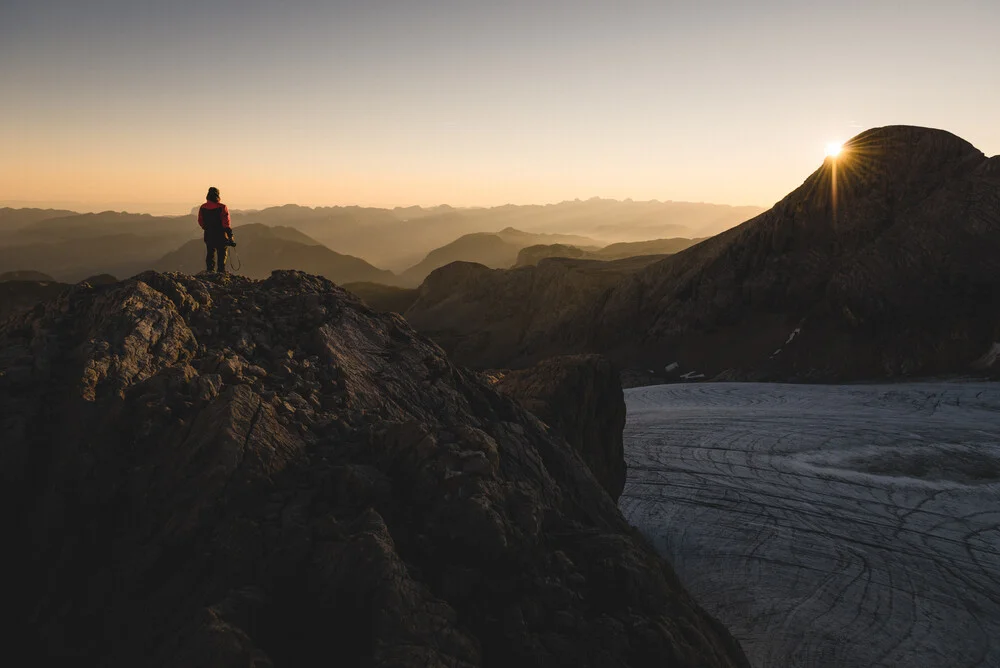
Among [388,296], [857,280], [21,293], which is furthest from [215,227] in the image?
[388,296]

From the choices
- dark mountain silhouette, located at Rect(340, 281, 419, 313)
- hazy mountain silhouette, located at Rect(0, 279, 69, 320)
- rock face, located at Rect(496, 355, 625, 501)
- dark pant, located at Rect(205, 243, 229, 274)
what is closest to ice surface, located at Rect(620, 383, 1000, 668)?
rock face, located at Rect(496, 355, 625, 501)

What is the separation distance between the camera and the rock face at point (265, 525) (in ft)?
14.0

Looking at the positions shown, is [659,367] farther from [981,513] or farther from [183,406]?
[183,406]

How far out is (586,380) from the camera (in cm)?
1253

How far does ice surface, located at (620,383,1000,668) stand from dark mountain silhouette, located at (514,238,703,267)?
285 ft

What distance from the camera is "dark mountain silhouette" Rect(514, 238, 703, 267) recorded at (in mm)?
119375

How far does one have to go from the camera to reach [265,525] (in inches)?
186

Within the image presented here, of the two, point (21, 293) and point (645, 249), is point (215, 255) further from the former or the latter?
point (645, 249)

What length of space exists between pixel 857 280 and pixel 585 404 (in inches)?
1210

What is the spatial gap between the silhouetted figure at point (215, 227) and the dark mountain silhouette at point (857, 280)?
3197cm

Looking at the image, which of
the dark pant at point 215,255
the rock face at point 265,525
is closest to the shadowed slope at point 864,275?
the dark pant at point 215,255

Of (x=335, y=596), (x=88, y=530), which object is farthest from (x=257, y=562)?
(x=88, y=530)

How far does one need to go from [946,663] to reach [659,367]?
120ft

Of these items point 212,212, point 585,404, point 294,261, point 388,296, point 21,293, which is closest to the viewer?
point 212,212
